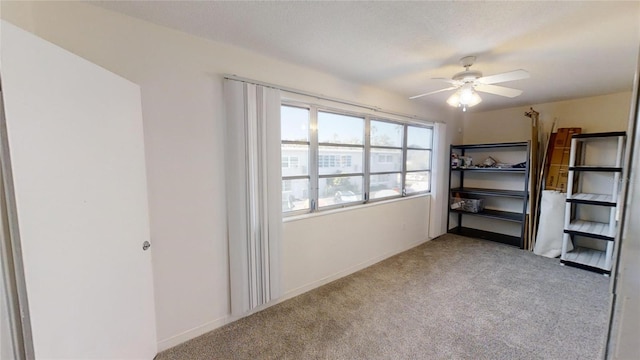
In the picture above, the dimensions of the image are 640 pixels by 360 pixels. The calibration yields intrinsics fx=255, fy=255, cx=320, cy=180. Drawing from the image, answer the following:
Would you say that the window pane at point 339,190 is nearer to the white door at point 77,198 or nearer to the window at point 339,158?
the window at point 339,158

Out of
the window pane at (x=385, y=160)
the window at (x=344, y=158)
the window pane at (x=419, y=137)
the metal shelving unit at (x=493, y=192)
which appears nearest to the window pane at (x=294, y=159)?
the window at (x=344, y=158)

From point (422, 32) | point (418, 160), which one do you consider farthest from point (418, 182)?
point (422, 32)

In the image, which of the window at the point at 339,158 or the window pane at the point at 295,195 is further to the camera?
the window at the point at 339,158

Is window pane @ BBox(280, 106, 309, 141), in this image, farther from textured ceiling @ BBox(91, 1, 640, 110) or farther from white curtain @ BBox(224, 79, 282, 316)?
textured ceiling @ BBox(91, 1, 640, 110)

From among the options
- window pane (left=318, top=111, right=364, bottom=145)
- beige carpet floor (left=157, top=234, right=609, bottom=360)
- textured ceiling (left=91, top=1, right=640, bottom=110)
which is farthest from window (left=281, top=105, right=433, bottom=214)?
beige carpet floor (left=157, top=234, right=609, bottom=360)

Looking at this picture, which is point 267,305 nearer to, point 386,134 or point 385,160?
point 385,160

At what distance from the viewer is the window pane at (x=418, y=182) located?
413cm

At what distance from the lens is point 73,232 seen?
1.20 m

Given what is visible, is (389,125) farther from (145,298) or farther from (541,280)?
(145,298)

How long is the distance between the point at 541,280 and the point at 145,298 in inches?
158

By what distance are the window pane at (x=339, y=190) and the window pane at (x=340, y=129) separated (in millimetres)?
459

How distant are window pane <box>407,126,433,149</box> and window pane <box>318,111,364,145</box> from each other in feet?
3.79

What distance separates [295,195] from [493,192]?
3607mm

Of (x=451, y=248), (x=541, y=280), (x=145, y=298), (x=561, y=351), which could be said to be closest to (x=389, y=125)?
(x=451, y=248)
